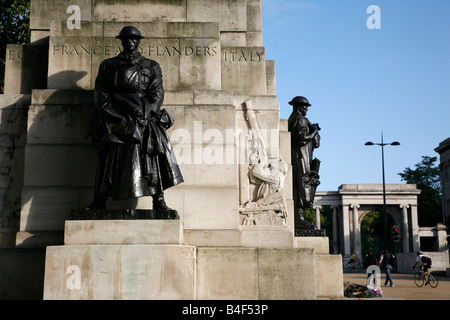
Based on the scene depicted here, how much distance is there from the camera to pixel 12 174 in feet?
38.9

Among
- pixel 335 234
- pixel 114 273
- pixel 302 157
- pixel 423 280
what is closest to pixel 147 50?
pixel 114 273

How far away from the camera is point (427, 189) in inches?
4040

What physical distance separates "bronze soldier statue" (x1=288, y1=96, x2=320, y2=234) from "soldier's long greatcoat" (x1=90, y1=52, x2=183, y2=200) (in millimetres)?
5569

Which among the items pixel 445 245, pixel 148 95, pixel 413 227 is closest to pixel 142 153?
pixel 148 95

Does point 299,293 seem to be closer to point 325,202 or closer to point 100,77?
point 100,77

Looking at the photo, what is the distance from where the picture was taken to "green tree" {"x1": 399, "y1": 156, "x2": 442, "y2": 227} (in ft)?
328

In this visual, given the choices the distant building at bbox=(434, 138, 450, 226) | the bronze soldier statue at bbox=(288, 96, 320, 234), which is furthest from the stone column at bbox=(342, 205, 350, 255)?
the bronze soldier statue at bbox=(288, 96, 320, 234)

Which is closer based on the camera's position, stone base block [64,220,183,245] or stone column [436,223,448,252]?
stone base block [64,220,183,245]

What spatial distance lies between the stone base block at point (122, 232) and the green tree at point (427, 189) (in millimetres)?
93658

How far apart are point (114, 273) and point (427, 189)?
99.8 metres

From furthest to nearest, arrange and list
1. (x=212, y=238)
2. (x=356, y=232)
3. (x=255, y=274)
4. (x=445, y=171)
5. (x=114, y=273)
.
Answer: (x=356, y=232) → (x=445, y=171) → (x=212, y=238) → (x=255, y=274) → (x=114, y=273)

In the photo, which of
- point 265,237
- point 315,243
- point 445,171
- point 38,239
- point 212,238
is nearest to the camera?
point 38,239

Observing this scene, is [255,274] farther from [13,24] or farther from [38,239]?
[13,24]

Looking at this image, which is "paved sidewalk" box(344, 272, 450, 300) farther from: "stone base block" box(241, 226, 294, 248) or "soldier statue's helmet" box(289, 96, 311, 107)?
"soldier statue's helmet" box(289, 96, 311, 107)
